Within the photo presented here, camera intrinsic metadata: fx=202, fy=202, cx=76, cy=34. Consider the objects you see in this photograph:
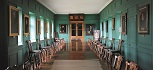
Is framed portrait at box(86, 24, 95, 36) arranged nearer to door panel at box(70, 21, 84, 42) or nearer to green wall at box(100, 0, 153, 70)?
door panel at box(70, 21, 84, 42)

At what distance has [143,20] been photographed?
6.20 meters

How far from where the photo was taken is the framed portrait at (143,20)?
584cm

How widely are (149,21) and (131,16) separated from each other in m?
2.17

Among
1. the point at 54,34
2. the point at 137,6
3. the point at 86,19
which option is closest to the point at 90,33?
the point at 86,19

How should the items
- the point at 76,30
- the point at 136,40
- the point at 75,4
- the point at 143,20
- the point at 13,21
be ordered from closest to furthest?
1. the point at 143,20
2. the point at 13,21
3. the point at 136,40
4. the point at 75,4
5. the point at 76,30

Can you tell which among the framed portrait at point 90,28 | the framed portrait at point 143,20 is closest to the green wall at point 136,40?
the framed portrait at point 143,20

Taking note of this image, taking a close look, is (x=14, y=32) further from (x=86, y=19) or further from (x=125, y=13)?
(x=86, y=19)

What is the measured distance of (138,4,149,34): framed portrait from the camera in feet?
19.1

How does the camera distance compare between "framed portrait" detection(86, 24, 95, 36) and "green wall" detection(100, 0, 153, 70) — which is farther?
"framed portrait" detection(86, 24, 95, 36)

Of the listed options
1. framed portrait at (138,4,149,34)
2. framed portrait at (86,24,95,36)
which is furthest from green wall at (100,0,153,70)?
framed portrait at (86,24,95,36)

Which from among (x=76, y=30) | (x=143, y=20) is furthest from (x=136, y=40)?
(x=76, y=30)

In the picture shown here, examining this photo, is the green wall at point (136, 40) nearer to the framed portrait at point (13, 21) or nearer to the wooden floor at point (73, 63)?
the wooden floor at point (73, 63)

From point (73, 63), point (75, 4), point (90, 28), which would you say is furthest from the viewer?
point (90, 28)

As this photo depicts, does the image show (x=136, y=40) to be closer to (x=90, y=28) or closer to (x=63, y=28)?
(x=90, y=28)
